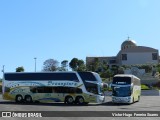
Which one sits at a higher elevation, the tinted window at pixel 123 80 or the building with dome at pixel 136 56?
the building with dome at pixel 136 56

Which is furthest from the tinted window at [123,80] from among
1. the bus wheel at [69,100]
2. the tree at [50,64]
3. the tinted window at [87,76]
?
the tree at [50,64]

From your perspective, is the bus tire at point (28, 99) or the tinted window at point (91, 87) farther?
the bus tire at point (28, 99)

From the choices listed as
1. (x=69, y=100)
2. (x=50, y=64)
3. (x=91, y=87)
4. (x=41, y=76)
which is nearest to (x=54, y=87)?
(x=41, y=76)

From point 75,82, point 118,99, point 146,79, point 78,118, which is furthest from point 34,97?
point 146,79

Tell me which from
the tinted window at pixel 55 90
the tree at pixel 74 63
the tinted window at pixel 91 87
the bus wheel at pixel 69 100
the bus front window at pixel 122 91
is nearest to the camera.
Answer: the tinted window at pixel 91 87

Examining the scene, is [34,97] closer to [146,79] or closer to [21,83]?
[21,83]

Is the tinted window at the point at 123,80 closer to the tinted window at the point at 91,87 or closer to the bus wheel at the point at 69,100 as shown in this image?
the tinted window at the point at 91,87

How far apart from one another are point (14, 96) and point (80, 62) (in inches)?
3069

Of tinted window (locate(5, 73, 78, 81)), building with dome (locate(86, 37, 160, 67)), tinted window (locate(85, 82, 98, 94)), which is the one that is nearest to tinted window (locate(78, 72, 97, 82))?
tinted window (locate(85, 82, 98, 94))

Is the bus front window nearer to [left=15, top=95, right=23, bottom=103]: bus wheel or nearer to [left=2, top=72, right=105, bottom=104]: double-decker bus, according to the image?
[left=2, top=72, right=105, bottom=104]: double-decker bus

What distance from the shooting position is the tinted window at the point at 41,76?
37.6 metres

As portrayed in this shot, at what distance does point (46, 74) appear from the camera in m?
38.7

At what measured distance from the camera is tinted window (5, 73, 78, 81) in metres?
37.6

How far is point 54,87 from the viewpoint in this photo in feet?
126
